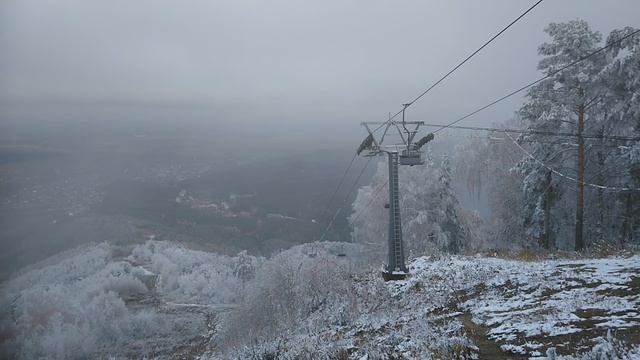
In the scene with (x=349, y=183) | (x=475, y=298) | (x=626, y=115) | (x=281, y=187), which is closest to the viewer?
(x=475, y=298)

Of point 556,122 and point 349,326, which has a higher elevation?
point 556,122

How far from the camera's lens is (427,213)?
37.2 metres

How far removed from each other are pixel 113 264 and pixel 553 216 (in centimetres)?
7497

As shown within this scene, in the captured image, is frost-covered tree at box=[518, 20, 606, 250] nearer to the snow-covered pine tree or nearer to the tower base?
the snow-covered pine tree

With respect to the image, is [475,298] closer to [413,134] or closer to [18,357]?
[413,134]

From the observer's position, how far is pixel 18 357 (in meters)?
43.7

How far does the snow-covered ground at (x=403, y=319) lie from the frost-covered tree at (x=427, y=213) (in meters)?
6.28

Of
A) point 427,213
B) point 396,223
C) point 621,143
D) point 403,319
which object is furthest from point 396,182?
point 427,213

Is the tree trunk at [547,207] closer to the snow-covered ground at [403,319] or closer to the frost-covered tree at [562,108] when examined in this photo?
the frost-covered tree at [562,108]

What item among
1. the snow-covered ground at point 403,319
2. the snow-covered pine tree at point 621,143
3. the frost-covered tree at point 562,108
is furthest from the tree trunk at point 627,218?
the snow-covered ground at point 403,319

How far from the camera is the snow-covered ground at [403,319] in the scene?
24.8 ft

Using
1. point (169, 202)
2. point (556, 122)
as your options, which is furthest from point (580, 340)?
point (169, 202)

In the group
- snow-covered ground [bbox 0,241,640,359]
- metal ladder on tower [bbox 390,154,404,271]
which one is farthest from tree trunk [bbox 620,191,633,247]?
metal ladder on tower [bbox 390,154,404,271]

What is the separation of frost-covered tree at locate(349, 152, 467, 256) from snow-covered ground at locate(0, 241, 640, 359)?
247 inches
